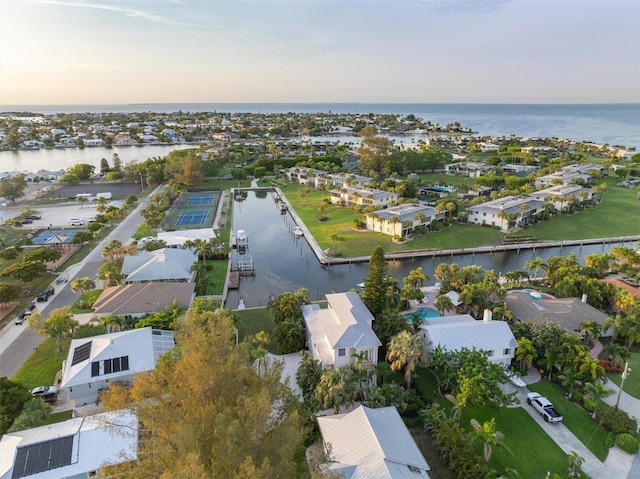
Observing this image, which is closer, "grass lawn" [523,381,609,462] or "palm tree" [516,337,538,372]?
"grass lawn" [523,381,609,462]

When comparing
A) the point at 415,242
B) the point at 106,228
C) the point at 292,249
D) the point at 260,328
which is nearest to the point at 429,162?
the point at 415,242

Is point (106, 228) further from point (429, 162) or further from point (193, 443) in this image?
point (429, 162)

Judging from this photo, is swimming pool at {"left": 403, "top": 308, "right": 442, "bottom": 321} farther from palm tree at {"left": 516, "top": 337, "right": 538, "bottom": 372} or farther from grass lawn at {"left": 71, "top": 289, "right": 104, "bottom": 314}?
grass lawn at {"left": 71, "top": 289, "right": 104, "bottom": 314}

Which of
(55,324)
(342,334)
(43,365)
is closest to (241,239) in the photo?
(55,324)

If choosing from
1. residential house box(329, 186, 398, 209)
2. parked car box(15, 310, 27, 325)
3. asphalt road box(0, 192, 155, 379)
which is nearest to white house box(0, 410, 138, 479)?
asphalt road box(0, 192, 155, 379)

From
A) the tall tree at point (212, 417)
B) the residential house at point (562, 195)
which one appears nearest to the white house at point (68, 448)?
the tall tree at point (212, 417)

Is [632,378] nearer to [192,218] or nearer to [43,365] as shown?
[43,365]

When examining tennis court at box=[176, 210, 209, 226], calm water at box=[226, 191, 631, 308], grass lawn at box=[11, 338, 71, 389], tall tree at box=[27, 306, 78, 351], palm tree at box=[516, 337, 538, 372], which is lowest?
calm water at box=[226, 191, 631, 308]
